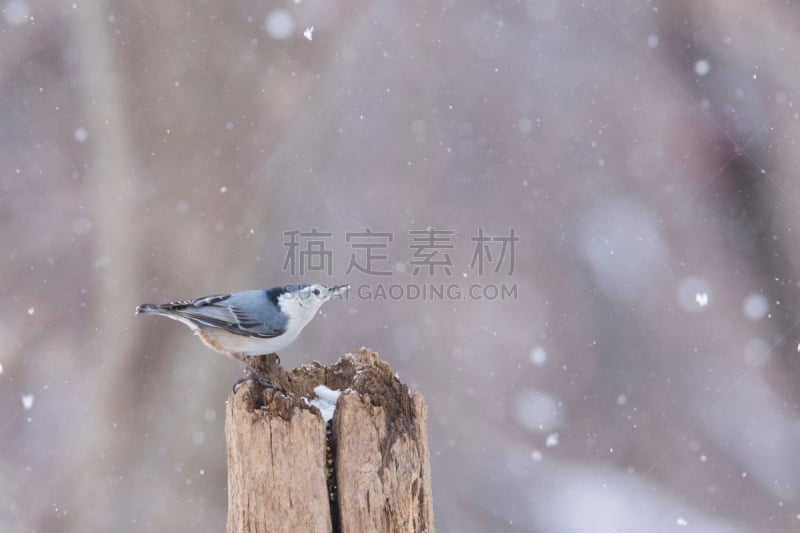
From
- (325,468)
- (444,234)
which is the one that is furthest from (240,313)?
(444,234)

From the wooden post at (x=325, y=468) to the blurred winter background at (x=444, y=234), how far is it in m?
2.31

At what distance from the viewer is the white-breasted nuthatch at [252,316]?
205 centimetres

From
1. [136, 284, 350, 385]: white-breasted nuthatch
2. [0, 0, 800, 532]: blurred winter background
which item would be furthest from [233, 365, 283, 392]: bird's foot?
[0, 0, 800, 532]: blurred winter background

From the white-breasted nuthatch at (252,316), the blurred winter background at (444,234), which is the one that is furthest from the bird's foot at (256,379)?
the blurred winter background at (444,234)

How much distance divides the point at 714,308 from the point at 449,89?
6.08 ft

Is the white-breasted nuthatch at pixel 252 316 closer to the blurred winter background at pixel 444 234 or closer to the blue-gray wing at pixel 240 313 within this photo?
the blue-gray wing at pixel 240 313

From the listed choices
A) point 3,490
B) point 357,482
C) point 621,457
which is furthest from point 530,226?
point 3,490

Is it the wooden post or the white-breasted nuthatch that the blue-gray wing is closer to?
the white-breasted nuthatch

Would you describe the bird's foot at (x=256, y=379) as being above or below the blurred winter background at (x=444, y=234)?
below

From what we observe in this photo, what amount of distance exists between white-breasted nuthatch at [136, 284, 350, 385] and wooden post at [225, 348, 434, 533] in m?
0.37

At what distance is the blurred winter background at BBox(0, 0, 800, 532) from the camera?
160 inches

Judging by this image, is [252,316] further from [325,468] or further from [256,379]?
[325,468]

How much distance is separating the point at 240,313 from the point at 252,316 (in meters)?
0.05

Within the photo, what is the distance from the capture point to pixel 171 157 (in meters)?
4.20
